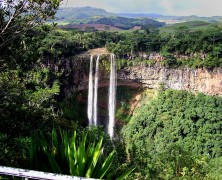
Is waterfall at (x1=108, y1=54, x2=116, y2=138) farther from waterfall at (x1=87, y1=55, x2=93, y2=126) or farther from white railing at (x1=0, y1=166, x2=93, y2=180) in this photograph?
white railing at (x1=0, y1=166, x2=93, y2=180)

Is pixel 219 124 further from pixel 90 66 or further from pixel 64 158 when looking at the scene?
pixel 64 158

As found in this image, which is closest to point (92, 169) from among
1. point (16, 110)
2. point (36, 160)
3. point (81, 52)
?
point (36, 160)

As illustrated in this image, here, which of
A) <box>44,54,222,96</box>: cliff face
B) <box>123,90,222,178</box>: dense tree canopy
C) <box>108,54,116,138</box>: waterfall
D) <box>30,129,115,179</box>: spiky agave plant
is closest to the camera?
<box>30,129,115,179</box>: spiky agave plant

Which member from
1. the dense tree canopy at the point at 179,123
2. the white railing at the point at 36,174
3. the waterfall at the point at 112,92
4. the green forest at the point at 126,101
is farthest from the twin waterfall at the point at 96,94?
the white railing at the point at 36,174

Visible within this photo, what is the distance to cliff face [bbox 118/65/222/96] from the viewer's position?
27547 millimetres

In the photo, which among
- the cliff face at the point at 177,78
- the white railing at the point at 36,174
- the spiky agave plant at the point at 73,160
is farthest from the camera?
the cliff face at the point at 177,78

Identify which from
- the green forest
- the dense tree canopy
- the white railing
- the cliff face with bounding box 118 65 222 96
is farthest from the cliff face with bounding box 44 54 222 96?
the white railing

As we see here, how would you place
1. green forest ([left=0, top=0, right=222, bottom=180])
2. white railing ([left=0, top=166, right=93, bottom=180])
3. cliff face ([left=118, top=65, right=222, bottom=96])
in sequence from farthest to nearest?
cliff face ([left=118, top=65, right=222, bottom=96])
green forest ([left=0, top=0, right=222, bottom=180])
white railing ([left=0, top=166, right=93, bottom=180])

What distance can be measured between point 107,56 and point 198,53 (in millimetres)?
8804

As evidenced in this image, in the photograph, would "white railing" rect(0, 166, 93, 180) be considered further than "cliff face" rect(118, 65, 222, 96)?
No

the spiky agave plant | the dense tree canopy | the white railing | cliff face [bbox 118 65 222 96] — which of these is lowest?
the dense tree canopy

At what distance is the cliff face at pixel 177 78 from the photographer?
27547 mm

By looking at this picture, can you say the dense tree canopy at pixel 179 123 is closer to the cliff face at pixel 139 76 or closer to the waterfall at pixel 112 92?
the cliff face at pixel 139 76

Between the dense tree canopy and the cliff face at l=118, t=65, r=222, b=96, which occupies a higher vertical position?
the cliff face at l=118, t=65, r=222, b=96
